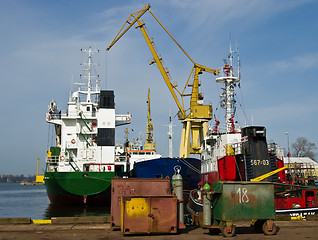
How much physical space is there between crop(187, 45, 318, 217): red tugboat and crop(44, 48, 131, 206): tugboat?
1014 centimetres

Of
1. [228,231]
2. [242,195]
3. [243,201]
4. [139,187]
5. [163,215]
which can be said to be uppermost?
[139,187]

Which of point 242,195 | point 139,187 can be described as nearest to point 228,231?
point 242,195

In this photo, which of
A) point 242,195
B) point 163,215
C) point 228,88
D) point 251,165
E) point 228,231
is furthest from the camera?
point 228,88

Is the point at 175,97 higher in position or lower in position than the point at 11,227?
higher

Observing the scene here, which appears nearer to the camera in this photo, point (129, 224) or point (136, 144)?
point (129, 224)

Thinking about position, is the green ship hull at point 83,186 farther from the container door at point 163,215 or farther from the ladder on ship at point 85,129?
the container door at point 163,215

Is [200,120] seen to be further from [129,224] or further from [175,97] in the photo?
[129,224]

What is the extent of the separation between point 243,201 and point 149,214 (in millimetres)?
3400

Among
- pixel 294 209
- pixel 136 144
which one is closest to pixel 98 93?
pixel 136 144

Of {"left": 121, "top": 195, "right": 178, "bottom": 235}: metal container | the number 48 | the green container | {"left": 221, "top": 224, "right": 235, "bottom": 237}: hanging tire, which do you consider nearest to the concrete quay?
{"left": 221, "top": 224, "right": 235, "bottom": 237}: hanging tire

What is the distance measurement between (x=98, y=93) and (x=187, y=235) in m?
31.2

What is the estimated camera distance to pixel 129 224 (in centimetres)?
1155

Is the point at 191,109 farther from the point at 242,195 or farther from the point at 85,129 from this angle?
the point at 242,195

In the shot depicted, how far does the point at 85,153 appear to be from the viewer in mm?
34906
